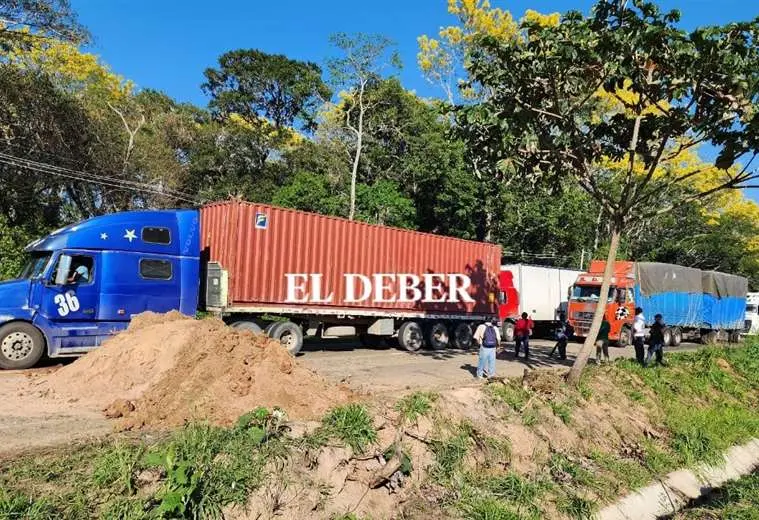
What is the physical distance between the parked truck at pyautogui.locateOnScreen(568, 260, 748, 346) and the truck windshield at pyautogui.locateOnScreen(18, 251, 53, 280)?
592 inches

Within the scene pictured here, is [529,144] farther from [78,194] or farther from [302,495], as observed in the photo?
[78,194]

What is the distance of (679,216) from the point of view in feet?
126

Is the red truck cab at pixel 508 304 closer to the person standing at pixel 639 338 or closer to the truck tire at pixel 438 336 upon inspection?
the truck tire at pixel 438 336

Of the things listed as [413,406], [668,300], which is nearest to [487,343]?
[413,406]

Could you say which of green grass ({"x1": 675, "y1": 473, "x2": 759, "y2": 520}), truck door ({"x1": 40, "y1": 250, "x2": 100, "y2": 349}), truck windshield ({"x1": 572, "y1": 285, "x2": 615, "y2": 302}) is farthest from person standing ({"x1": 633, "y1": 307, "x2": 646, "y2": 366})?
truck door ({"x1": 40, "y1": 250, "x2": 100, "y2": 349})

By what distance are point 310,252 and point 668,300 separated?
16.9 meters

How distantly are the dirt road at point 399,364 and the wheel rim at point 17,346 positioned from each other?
18.1 feet

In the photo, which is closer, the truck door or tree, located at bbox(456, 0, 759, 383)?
tree, located at bbox(456, 0, 759, 383)

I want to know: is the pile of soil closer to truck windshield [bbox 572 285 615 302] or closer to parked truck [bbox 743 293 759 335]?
truck windshield [bbox 572 285 615 302]

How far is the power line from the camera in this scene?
2058 centimetres

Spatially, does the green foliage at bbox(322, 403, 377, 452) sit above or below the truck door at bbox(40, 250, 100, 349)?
below

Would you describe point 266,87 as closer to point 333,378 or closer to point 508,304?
point 508,304

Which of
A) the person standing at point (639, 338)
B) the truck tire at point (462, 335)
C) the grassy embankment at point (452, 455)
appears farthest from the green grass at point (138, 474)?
the truck tire at point (462, 335)

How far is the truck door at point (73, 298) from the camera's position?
34.9ft
